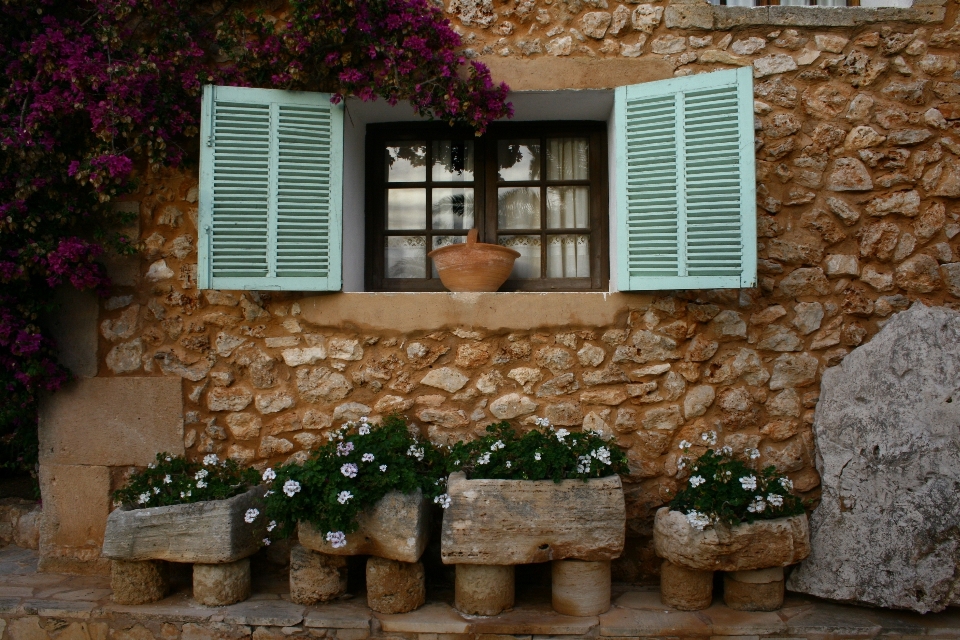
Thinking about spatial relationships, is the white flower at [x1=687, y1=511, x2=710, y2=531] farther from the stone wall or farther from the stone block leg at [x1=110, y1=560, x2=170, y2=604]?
the stone block leg at [x1=110, y1=560, x2=170, y2=604]

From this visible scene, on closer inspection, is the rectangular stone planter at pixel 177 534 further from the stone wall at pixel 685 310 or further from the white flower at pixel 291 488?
the stone wall at pixel 685 310

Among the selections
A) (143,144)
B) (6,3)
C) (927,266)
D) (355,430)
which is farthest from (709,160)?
(6,3)

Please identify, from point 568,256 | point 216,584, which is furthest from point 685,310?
point 216,584

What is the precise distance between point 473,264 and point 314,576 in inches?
69.8

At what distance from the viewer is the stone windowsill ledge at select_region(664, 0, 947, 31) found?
11.1 feet

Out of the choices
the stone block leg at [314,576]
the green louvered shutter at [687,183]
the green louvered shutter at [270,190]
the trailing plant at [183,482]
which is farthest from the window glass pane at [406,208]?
the stone block leg at [314,576]

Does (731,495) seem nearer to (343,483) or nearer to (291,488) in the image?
(343,483)

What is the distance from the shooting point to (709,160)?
10.6ft

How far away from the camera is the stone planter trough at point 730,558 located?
2867mm

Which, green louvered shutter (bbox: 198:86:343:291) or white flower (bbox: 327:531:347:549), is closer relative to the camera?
white flower (bbox: 327:531:347:549)

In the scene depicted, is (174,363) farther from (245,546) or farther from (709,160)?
(709,160)

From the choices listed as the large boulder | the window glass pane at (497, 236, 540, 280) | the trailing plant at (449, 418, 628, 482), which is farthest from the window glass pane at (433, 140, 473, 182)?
the large boulder

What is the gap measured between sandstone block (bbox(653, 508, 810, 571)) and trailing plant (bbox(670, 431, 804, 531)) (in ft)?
0.13

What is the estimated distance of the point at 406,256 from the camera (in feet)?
13.0
